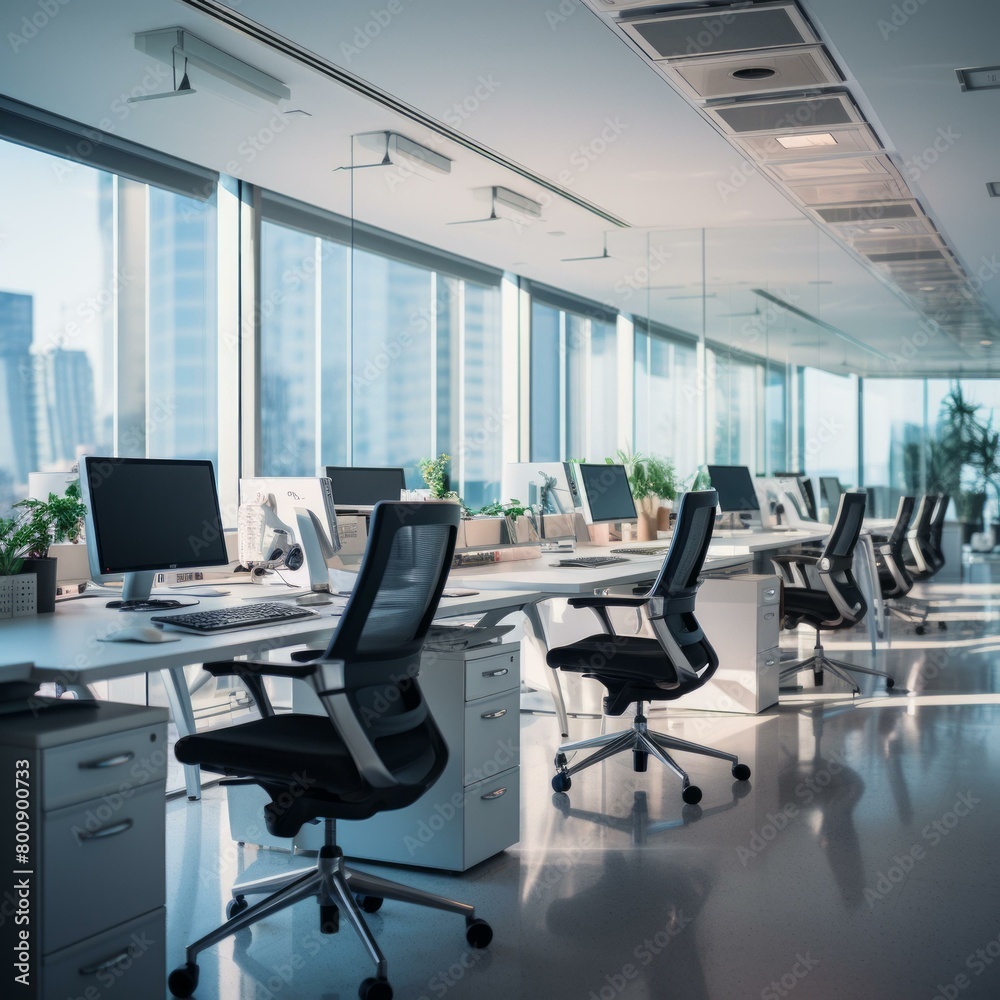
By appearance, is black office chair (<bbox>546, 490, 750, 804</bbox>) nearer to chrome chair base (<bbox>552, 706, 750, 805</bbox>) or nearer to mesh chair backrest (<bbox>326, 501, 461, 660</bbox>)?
chrome chair base (<bbox>552, 706, 750, 805</bbox>)

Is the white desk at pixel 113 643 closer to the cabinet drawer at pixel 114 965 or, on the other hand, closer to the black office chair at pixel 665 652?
the cabinet drawer at pixel 114 965

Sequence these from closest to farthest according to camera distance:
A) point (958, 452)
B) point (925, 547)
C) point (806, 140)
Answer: point (806, 140) < point (925, 547) < point (958, 452)

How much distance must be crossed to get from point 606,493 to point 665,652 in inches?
89.4

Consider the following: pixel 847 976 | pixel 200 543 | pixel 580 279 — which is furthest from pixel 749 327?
pixel 847 976

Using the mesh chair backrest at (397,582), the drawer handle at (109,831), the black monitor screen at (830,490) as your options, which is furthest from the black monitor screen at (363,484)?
the black monitor screen at (830,490)

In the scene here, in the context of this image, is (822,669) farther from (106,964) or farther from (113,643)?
(106,964)

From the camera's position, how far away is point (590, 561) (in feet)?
16.8

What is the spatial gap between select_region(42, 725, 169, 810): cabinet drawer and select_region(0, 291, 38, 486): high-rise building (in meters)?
3.53

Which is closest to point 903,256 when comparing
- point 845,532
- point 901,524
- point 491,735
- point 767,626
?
point 901,524

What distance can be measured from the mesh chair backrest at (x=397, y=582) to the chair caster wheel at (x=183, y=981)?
2.75 feet

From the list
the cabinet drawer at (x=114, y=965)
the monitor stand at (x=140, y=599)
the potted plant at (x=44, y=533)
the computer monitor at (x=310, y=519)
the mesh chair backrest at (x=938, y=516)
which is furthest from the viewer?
the mesh chair backrest at (x=938, y=516)

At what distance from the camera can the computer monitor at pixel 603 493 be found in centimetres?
610

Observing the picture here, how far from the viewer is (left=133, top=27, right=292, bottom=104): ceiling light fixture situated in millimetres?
4371

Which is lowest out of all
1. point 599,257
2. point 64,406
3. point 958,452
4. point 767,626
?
point 767,626
